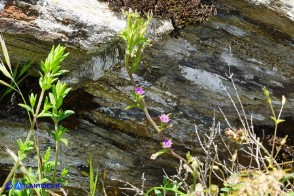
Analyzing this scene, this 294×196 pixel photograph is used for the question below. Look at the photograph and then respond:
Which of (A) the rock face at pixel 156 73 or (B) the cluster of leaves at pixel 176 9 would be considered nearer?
(A) the rock face at pixel 156 73

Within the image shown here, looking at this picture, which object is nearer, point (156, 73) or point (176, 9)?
point (176, 9)

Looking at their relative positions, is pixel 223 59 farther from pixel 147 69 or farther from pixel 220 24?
pixel 147 69

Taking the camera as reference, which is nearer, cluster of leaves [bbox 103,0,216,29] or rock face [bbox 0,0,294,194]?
rock face [bbox 0,0,294,194]

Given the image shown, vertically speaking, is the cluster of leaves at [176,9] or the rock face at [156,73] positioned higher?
the cluster of leaves at [176,9]

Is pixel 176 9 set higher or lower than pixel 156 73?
higher

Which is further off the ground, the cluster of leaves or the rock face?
the cluster of leaves
